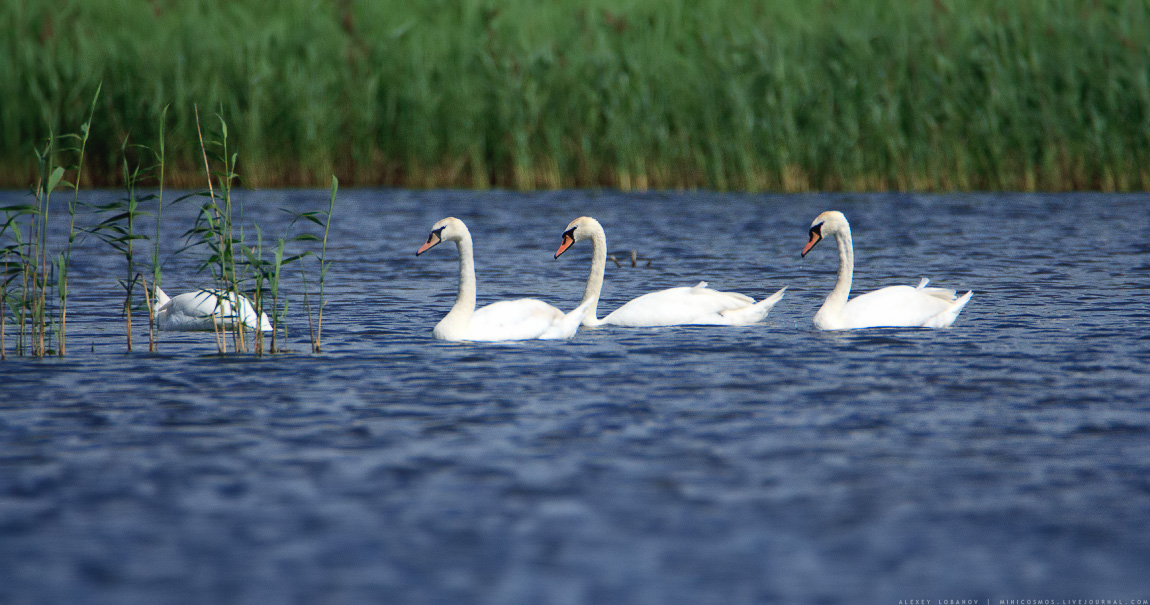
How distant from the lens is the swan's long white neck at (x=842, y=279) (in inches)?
381

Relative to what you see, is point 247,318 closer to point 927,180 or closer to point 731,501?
point 731,501

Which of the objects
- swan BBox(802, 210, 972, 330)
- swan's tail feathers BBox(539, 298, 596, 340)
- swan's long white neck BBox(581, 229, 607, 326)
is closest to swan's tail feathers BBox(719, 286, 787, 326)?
swan BBox(802, 210, 972, 330)

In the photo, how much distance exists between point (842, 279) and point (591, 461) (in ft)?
14.8

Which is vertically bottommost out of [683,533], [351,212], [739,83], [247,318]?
[683,533]

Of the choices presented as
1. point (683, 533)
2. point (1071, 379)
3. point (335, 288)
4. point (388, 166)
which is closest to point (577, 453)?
point (683, 533)

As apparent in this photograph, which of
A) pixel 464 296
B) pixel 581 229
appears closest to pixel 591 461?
pixel 464 296

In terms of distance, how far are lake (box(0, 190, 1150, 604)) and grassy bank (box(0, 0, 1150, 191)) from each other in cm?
666

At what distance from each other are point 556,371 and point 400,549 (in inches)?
135

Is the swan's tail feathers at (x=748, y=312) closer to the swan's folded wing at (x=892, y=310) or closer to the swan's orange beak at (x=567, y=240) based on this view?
the swan's folded wing at (x=892, y=310)

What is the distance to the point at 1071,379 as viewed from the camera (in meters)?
7.74

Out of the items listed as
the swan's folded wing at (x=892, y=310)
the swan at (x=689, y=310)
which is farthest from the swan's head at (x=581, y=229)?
the swan's folded wing at (x=892, y=310)

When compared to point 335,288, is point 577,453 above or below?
below

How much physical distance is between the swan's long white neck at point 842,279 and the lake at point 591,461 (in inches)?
9.7

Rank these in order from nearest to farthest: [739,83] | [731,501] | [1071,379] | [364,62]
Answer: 1. [731,501]
2. [1071,379]
3. [739,83]
4. [364,62]
